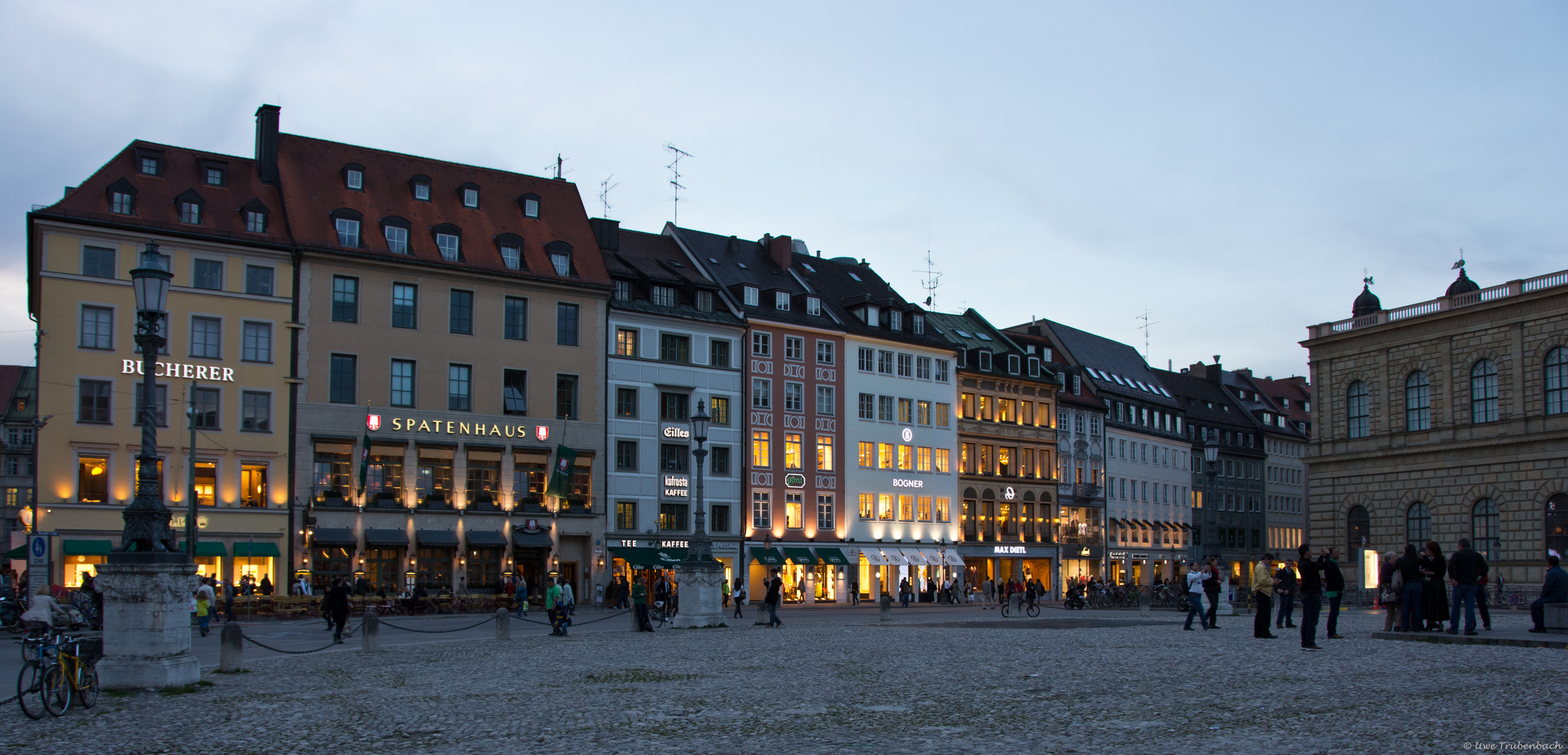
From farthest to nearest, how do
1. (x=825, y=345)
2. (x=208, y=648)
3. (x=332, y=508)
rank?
(x=825, y=345) → (x=332, y=508) → (x=208, y=648)

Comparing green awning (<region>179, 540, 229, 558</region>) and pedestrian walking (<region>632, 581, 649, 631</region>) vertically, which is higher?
green awning (<region>179, 540, 229, 558</region>)

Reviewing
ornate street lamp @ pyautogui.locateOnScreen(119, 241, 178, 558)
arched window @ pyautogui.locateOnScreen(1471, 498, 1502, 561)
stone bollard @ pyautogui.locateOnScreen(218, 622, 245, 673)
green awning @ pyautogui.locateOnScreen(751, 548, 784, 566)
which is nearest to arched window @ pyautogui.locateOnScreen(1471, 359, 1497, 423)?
arched window @ pyautogui.locateOnScreen(1471, 498, 1502, 561)

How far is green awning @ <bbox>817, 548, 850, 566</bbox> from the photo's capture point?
63.8m

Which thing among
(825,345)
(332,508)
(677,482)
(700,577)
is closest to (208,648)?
(700,577)

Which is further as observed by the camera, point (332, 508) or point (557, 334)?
point (557, 334)

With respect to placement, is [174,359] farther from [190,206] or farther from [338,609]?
[338,609]

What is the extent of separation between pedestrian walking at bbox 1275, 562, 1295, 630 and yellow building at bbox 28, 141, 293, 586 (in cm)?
3372

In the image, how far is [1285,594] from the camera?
28703mm

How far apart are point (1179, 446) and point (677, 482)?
160 ft

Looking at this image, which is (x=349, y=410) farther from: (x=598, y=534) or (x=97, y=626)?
(x=97, y=626)

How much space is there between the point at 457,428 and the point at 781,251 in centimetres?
2320

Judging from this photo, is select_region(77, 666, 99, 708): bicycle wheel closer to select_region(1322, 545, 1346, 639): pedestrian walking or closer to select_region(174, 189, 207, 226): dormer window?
select_region(1322, 545, 1346, 639): pedestrian walking

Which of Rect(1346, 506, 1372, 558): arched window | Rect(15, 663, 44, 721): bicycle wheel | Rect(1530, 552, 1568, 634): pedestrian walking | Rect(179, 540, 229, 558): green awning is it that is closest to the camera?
Rect(15, 663, 44, 721): bicycle wheel

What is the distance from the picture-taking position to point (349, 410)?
2013 inches
